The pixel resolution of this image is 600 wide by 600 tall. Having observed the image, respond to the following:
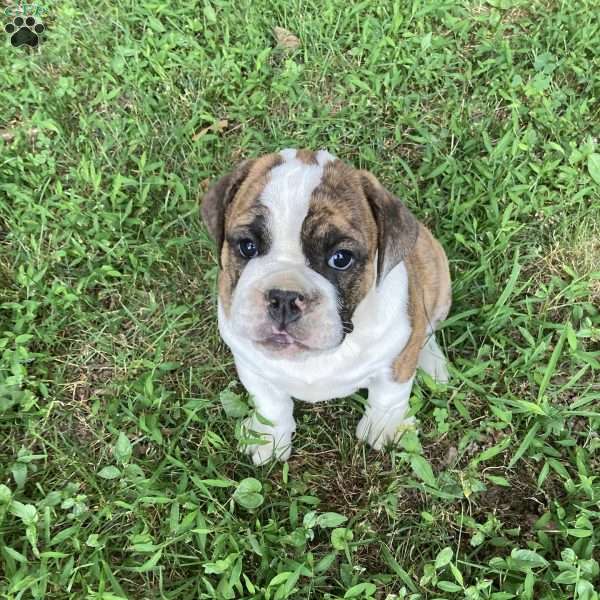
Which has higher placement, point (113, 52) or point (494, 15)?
point (494, 15)

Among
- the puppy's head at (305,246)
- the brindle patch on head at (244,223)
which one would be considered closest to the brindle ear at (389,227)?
the puppy's head at (305,246)

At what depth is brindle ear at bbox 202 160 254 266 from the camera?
2877 millimetres

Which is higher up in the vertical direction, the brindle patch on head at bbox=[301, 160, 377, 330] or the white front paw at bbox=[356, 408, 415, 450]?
the brindle patch on head at bbox=[301, 160, 377, 330]

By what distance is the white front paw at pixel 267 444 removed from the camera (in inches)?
137

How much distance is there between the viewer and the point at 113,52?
17.0 feet

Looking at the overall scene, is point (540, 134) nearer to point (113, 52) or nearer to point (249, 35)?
point (249, 35)

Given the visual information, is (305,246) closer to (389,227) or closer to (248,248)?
(248,248)

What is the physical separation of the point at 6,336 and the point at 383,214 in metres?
2.67

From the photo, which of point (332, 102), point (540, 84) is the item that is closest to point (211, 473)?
point (332, 102)

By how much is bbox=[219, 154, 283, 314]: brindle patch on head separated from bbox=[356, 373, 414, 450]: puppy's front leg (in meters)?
0.93

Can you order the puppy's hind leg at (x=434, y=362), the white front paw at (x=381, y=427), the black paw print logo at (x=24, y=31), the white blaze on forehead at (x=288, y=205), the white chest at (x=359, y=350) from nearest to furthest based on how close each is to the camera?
1. the white blaze on forehead at (x=288, y=205)
2. the white chest at (x=359, y=350)
3. the white front paw at (x=381, y=427)
4. the puppy's hind leg at (x=434, y=362)
5. the black paw print logo at (x=24, y=31)

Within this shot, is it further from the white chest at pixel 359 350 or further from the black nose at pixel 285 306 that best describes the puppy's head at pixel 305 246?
the white chest at pixel 359 350
